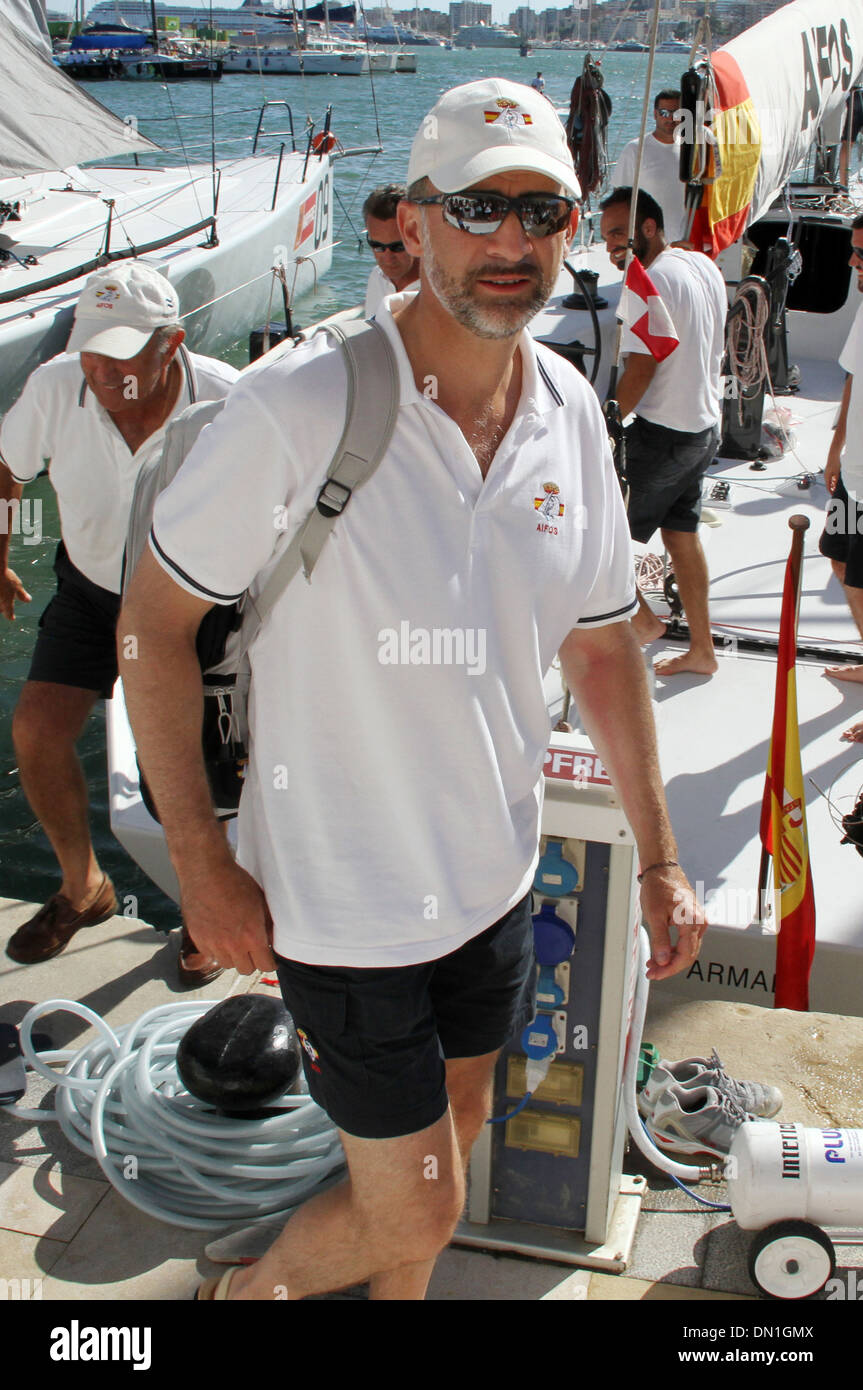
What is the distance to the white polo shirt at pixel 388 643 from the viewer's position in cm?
169

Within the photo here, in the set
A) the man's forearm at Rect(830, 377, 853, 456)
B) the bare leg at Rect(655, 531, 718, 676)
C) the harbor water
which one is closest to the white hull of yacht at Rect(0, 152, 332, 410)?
the harbor water

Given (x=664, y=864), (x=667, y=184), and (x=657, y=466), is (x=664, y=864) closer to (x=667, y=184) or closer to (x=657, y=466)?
(x=657, y=466)

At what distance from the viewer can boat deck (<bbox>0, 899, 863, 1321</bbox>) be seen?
8.23 ft

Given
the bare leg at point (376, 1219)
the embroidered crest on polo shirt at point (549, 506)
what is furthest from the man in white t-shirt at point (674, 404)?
the bare leg at point (376, 1219)

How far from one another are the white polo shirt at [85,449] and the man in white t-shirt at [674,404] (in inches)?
84.6

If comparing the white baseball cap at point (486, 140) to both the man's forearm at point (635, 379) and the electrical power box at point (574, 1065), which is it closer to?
the electrical power box at point (574, 1065)

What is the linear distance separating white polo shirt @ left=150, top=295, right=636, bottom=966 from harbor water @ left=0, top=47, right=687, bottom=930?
111 mm

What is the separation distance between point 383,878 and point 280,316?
18293mm

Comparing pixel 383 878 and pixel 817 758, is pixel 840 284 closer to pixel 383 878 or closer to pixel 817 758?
pixel 817 758

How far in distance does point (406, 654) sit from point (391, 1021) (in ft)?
1.87

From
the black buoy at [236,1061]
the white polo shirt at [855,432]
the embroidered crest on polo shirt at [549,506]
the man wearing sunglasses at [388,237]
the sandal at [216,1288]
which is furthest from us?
the man wearing sunglasses at [388,237]

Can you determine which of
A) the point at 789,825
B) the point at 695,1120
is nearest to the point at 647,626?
the point at 789,825

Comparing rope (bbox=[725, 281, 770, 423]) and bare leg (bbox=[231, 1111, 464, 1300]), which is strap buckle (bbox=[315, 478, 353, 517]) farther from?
rope (bbox=[725, 281, 770, 423])

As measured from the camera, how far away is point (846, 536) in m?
4.89
